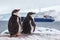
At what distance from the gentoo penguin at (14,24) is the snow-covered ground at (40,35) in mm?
42

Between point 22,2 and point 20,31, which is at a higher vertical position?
point 22,2

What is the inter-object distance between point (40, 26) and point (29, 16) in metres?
0.12

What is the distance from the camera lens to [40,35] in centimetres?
178

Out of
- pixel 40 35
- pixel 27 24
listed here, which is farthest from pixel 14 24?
pixel 40 35

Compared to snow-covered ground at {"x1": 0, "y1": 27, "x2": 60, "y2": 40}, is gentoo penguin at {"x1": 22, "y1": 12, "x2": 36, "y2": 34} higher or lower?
higher

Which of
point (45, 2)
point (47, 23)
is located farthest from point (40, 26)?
point (45, 2)

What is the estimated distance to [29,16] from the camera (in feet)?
5.96

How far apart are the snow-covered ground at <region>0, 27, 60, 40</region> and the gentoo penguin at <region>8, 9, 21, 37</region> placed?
0.04m

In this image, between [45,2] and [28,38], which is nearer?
[28,38]

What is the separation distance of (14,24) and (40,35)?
221mm

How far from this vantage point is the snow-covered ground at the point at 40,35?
1.74 metres

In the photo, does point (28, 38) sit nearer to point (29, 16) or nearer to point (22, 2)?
point (29, 16)

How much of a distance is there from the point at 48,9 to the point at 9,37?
39cm

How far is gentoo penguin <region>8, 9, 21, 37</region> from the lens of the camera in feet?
5.83
